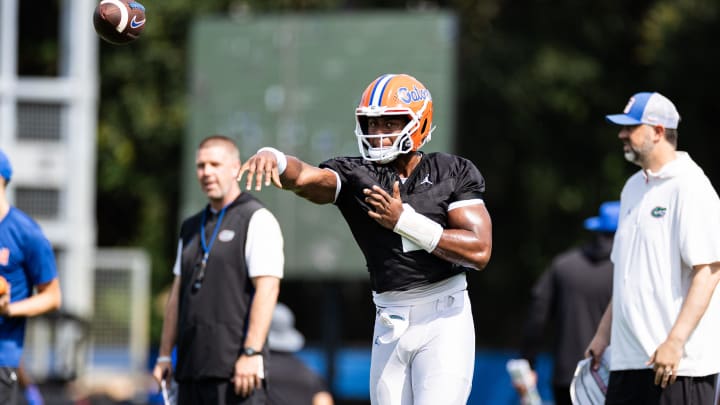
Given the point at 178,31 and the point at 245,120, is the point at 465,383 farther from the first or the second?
the point at 178,31

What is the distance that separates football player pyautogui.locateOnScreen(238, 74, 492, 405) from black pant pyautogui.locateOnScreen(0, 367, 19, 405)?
7.19ft

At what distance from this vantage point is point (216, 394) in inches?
270

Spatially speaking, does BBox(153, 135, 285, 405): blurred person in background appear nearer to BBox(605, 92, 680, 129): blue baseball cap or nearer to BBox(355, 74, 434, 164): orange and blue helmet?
BBox(355, 74, 434, 164): orange and blue helmet

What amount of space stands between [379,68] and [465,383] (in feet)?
32.1

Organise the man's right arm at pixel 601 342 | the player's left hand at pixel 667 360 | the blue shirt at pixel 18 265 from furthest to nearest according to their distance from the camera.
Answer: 1. the blue shirt at pixel 18 265
2. the man's right arm at pixel 601 342
3. the player's left hand at pixel 667 360

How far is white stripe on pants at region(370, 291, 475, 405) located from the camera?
18.1 feet

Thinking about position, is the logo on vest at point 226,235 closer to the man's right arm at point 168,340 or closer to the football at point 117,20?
the man's right arm at point 168,340

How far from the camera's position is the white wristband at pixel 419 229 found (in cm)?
539

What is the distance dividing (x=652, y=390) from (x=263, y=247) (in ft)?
6.94

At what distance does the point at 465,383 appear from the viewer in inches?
220

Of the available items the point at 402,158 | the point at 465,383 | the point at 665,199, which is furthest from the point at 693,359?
the point at 402,158

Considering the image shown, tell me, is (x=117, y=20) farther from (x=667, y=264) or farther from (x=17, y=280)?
(x=667, y=264)

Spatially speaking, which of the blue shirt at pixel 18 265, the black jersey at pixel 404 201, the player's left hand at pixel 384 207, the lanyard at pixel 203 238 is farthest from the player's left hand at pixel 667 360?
the blue shirt at pixel 18 265

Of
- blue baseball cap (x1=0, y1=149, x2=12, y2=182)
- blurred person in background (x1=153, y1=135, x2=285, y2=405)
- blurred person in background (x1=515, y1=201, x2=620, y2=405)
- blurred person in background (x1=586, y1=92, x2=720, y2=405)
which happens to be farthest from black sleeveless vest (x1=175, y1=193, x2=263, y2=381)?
blurred person in background (x1=515, y1=201, x2=620, y2=405)
